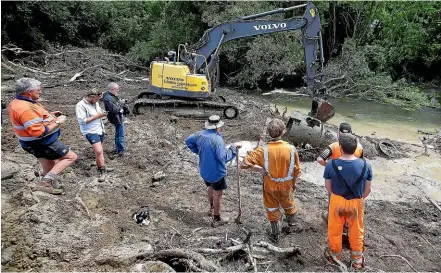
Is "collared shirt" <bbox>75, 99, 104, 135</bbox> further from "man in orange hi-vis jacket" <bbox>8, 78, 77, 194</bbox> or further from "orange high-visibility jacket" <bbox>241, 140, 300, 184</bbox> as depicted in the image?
"orange high-visibility jacket" <bbox>241, 140, 300, 184</bbox>

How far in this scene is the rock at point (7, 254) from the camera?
3.63 metres

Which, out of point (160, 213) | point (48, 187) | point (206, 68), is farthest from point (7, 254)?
point (206, 68)

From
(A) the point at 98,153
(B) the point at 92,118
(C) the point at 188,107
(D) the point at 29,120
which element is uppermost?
(D) the point at 29,120

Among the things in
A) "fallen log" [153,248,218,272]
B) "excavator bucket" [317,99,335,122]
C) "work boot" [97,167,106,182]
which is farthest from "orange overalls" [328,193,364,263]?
"excavator bucket" [317,99,335,122]

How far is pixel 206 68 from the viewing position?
36.1 ft

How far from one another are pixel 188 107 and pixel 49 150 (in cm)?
626

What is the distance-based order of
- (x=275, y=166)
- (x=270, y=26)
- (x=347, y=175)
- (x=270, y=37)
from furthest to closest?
1. (x=270, y=37)
2. (x=270, y=26)
3. (x=275, y=166)
4. (x=347, y=175)

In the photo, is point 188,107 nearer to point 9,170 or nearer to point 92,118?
point 92,118

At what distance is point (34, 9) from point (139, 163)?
48.7 feet

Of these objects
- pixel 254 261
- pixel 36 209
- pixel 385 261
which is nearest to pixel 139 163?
pixel 36 209

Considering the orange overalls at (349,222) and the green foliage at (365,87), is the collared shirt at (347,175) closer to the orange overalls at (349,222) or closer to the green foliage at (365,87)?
the orange overalls at (349,222)

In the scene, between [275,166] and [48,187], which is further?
[48,187]

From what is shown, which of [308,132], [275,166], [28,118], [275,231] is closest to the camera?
[28,118]

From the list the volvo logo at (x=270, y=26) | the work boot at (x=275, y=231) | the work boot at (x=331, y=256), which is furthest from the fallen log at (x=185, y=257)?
the volvo logo at (x=270, y=26)
